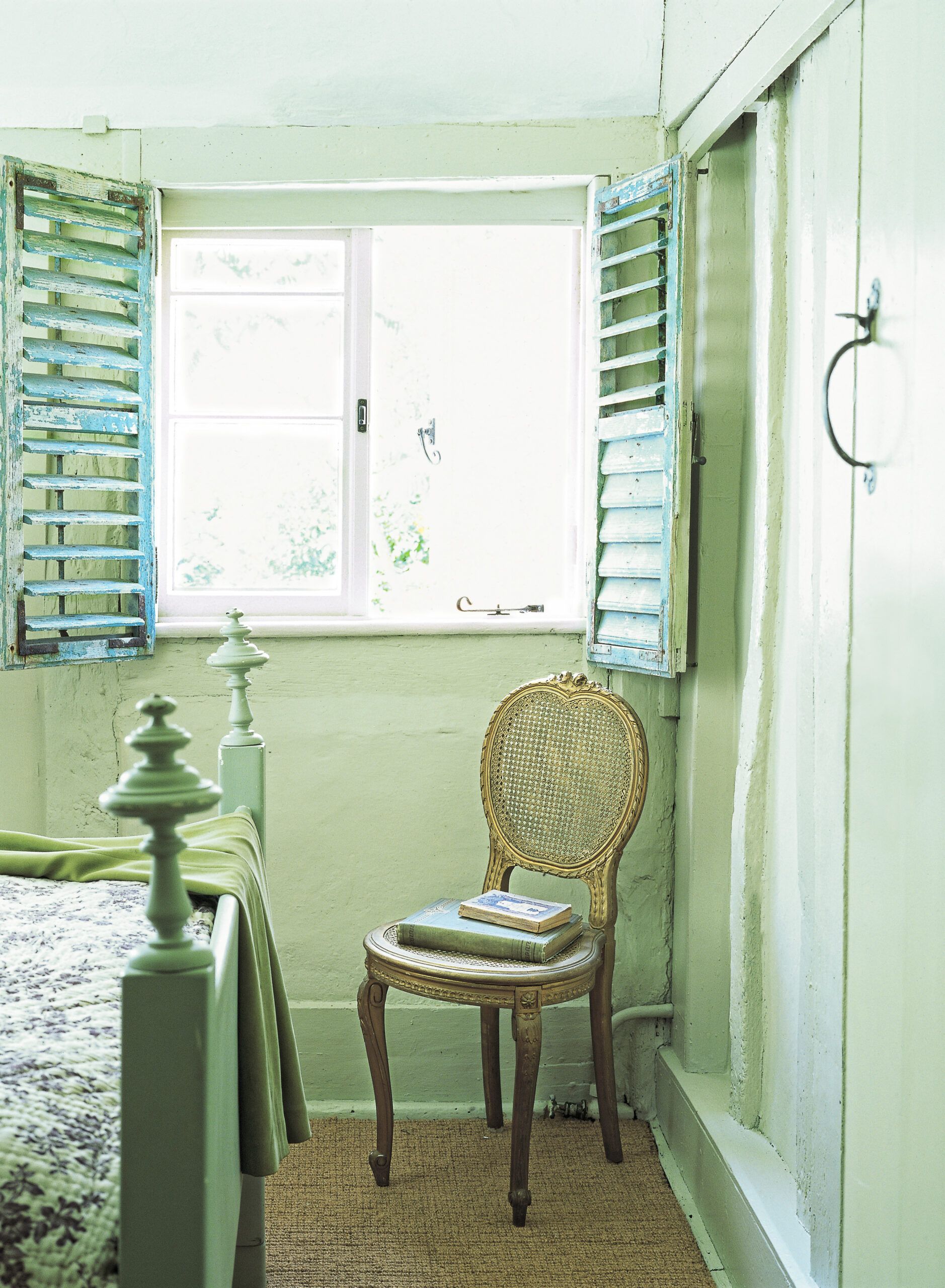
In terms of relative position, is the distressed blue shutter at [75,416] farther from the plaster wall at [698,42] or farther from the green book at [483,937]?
the plaster wall at [698,42]

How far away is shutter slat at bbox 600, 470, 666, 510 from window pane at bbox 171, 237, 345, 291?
34.7 inches

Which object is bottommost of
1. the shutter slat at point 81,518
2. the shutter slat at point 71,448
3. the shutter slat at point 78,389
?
the shutter slat at point 81,518

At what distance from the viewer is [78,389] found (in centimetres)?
255

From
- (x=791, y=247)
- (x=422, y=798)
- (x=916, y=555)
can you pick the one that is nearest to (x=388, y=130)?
(x=791, y=247)

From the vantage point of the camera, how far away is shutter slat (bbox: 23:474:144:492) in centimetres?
250

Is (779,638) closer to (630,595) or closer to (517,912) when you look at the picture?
(630,595)

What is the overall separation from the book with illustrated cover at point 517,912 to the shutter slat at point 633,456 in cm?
101

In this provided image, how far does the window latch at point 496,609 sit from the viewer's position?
290 cm

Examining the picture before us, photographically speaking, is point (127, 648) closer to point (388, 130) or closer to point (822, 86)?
point (388, 130)

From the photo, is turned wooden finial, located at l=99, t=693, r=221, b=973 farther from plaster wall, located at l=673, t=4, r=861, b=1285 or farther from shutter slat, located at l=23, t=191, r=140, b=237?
shutter slat, located at l=23, t=191, r=140, b=237

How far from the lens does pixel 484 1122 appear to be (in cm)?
271

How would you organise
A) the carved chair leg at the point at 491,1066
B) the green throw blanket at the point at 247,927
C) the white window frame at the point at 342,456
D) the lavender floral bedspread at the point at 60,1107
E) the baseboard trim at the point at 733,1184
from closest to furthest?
the lavender floral bedspread at the point at 60,1107, the green throw blanket at the point at 247,927, the baseboard trim at the point at 733,1184, the carved chair leg at the point at 491,1066, the white window frame at the point at 342,456

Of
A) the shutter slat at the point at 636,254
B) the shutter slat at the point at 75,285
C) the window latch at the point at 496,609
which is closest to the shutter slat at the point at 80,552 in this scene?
the shutter slat at the point at 75,285

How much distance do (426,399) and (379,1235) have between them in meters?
1.94
